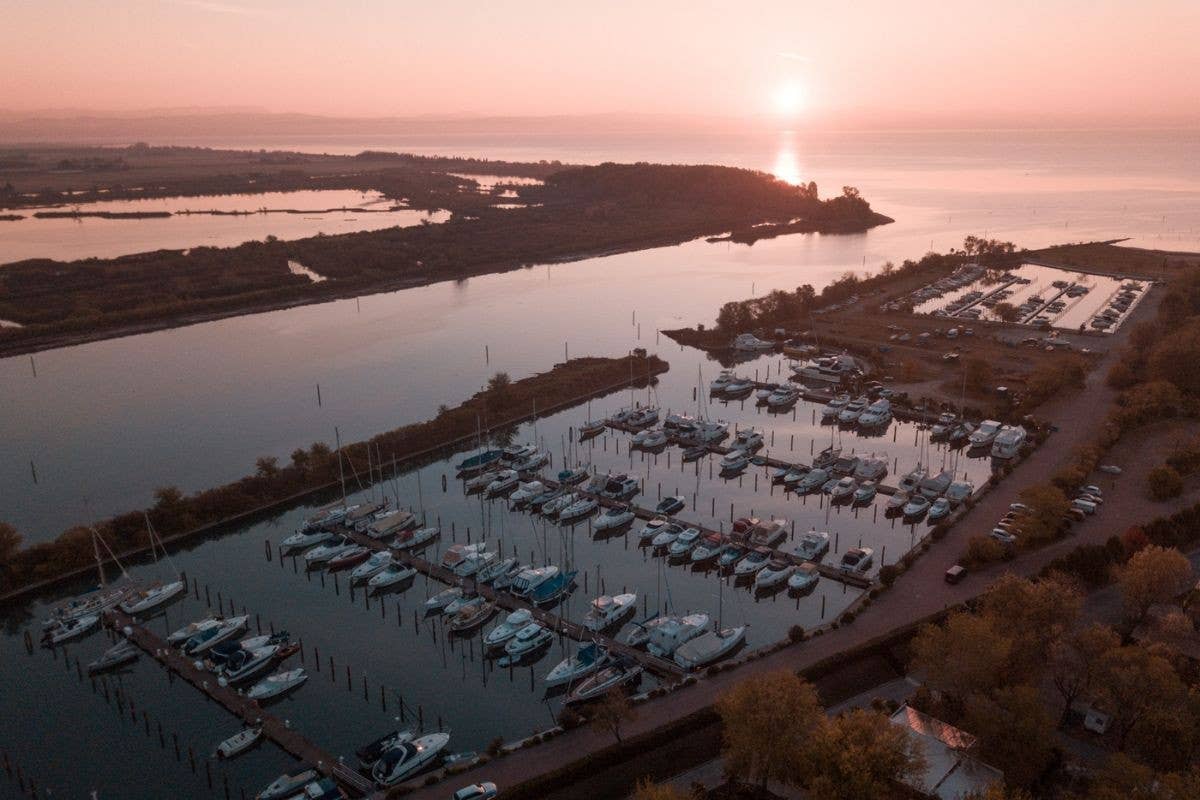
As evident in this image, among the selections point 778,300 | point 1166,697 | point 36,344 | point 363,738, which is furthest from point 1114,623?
point 36,344

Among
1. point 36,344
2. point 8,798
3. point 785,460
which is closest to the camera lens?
point 8,798

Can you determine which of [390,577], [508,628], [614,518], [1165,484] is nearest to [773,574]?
[614,518]

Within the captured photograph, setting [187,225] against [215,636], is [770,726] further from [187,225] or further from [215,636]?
[187,225]

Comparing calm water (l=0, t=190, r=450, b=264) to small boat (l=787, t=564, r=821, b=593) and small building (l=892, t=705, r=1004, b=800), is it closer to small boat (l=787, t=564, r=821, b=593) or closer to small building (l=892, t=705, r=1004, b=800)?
small boat (l=787, t=564, r=821, b=593)

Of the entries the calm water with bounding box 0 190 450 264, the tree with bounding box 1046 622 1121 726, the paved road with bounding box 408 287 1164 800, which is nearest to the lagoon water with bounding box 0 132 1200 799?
the paved road with bounding box 408 287 1164 800

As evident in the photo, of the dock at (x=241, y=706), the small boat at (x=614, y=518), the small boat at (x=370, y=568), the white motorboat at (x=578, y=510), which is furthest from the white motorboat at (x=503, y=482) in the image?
the dock at (x=241, y=706)

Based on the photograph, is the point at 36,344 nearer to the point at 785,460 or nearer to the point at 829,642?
the point at 785,460

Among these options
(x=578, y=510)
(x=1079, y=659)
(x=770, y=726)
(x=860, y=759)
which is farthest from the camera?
(x=578, y=510)
